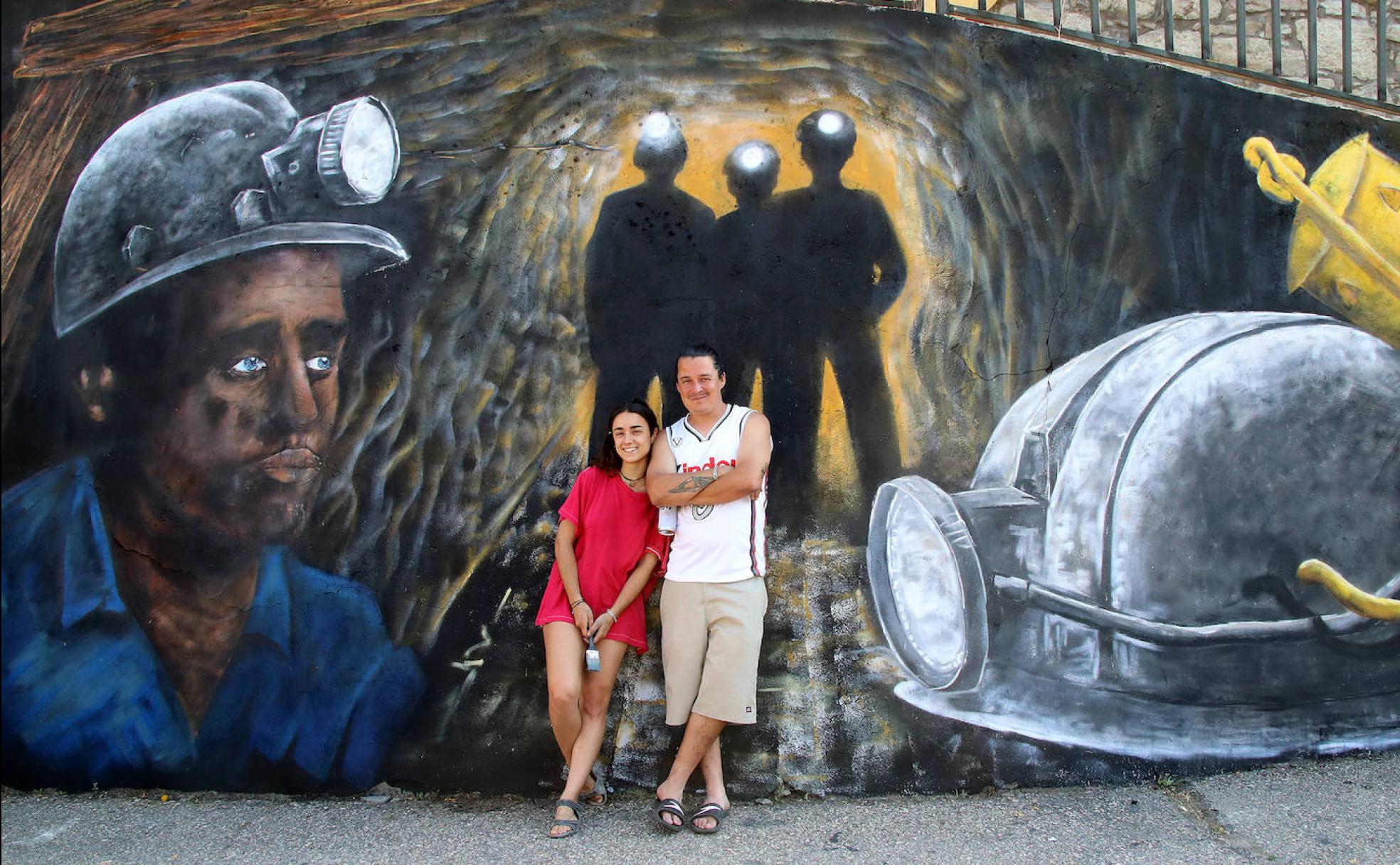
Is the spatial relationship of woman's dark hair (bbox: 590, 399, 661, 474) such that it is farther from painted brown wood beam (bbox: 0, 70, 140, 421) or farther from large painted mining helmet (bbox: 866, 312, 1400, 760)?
painted brown wood beam (bbox: 0, 70, 140, 421)

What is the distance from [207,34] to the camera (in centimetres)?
409

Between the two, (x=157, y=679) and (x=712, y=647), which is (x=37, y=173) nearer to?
(x=157, y=679)

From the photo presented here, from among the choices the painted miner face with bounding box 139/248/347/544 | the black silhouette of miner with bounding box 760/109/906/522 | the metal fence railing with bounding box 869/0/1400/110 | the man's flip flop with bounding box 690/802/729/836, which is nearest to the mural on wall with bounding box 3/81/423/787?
the painted miner face with bounding box 139/248/347/544

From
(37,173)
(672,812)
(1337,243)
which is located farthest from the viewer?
(37,173)

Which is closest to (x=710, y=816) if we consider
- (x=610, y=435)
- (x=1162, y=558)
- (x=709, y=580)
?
(x=709, y=580)

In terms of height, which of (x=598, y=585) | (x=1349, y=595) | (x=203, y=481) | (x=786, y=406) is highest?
(x=786, y=406)

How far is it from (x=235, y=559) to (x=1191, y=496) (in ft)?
12.5

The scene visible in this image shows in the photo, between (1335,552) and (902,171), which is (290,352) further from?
(1335,552)

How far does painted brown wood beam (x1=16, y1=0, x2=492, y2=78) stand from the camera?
13.0 ft

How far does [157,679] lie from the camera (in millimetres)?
3932

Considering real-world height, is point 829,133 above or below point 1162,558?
above

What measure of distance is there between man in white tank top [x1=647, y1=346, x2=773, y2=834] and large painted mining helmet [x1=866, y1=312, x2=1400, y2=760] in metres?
0.58

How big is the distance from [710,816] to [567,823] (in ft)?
1.68

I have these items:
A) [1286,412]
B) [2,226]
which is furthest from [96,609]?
[1286,412]
